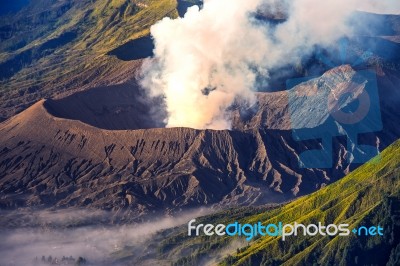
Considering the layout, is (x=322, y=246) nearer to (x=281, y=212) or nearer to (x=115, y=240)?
(x=281, y=212)

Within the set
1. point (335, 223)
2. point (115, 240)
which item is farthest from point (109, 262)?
point (335, 223)

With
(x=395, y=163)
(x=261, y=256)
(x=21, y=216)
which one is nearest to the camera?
(x=261, y=256)

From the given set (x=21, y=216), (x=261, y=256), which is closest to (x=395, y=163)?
(x=261, y=256)

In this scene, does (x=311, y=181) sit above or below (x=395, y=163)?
below

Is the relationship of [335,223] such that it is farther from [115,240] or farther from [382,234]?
[115,240]

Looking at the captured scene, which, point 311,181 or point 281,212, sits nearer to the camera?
point 281,212

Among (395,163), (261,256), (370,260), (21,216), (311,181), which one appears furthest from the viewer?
(311,181)

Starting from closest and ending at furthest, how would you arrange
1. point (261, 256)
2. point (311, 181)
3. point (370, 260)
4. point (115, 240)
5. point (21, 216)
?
point (370, 260) → point (261, 256) → point (115, 240) → point (21, 216) → point (311, 181)
